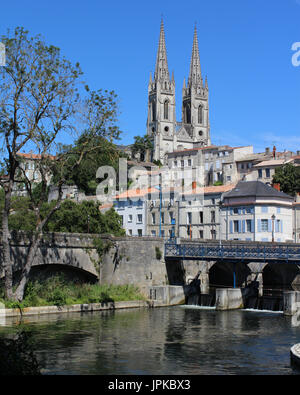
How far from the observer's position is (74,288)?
140 ft

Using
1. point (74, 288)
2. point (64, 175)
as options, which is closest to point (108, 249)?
point (74, 288)

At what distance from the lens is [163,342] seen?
29.3 meters

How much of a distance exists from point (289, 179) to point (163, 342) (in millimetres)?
73814

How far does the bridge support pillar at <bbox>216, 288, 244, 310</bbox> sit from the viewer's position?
44062mm

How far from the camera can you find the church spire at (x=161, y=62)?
197000 millimetres

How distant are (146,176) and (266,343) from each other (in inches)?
3294

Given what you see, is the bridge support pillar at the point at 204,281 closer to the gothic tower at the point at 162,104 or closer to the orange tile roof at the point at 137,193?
the orange tile roof at the point at 137,193

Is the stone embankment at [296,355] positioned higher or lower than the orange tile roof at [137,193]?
lower

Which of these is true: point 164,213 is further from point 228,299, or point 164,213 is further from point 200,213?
point 228,299

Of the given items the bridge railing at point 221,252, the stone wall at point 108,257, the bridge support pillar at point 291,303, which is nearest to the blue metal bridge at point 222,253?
the bridge railing at point 221,252

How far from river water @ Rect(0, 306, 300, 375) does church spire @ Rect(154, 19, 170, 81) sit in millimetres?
163110

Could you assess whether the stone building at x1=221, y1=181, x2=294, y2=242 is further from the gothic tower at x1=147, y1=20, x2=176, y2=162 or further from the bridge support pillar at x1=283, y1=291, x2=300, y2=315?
the gothic tower at x1=147, y1=20, x2=176, y2=162

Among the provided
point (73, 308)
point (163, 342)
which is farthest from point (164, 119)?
point (163, 342)

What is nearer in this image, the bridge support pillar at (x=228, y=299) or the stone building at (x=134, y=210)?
the bridge support pillar at (x=228, y=299)
